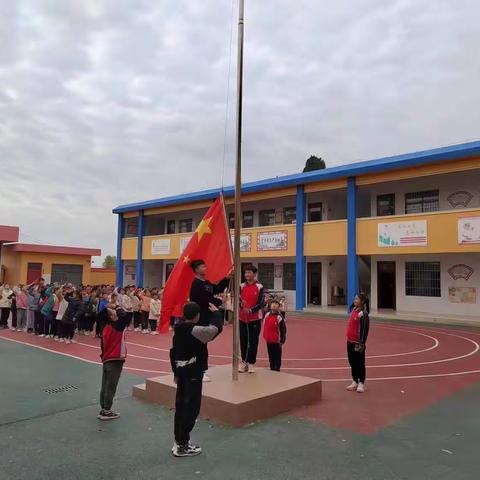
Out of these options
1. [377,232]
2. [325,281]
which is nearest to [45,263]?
[325,281]

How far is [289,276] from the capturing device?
27500mm

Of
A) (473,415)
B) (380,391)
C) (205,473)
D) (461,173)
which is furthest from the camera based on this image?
(461,173)

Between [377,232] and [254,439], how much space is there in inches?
681

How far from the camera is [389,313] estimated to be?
2170 cm

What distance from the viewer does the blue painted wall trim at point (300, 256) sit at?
23.7m

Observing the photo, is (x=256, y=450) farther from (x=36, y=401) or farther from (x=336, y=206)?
(x=336, y=206)

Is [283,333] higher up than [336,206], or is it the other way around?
[336,206]

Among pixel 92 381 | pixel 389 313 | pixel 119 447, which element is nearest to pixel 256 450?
pixel 119 447

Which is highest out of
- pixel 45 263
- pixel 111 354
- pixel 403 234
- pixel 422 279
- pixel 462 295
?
pixel 403 234

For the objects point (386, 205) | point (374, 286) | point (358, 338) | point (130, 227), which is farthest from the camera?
point (130, 227)

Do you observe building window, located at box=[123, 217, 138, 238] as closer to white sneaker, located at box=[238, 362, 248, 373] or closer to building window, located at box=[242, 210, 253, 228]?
building window, located at box=[242, 210, 253, 228]

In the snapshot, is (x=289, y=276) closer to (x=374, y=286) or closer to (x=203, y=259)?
(x=374, y=286)

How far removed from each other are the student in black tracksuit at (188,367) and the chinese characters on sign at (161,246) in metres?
26.6

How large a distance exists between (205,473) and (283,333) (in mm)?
4255
